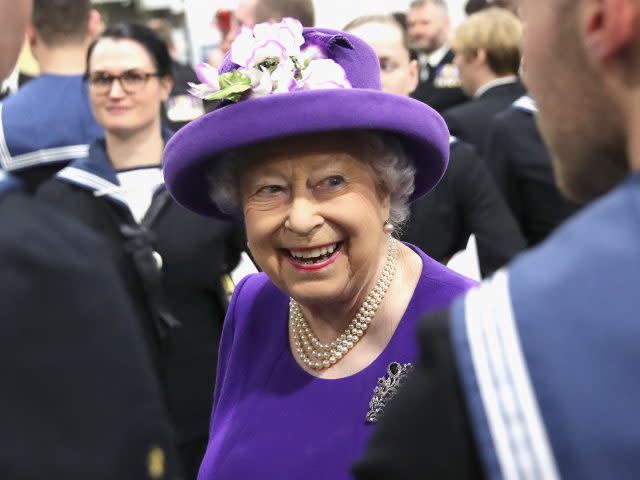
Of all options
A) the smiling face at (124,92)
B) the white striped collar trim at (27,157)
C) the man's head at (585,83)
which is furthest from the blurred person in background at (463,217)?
the man's head at (585,83)

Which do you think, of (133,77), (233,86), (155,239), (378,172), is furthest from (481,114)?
(233,86)

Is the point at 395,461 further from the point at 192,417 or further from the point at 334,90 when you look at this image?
the point at 192,417

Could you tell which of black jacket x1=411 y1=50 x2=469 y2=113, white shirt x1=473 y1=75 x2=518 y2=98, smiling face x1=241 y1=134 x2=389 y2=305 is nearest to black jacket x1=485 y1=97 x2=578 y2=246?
white shirt x1=473 y1=75 x2=518 y2=98

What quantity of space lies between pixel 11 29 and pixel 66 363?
0.42m

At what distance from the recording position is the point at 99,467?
1.11m

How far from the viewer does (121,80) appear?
4129 millimetres

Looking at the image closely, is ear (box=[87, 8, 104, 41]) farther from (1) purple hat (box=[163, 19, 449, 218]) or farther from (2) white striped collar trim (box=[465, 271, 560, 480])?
(2) white striped collar trim (box=[465, 271, 560, 480])

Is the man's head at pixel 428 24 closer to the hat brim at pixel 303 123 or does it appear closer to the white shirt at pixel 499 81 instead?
the white shirt at pixel 499 81

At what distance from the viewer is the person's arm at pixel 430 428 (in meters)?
1.05

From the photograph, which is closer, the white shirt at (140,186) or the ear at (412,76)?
the white shirt at (140,186)

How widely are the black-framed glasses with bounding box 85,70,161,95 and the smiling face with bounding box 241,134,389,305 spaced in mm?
1898

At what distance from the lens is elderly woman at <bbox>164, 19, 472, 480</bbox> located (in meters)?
2.18

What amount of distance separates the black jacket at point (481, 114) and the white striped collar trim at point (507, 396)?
4.31 m

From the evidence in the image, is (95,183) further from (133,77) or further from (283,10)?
(283,10)
